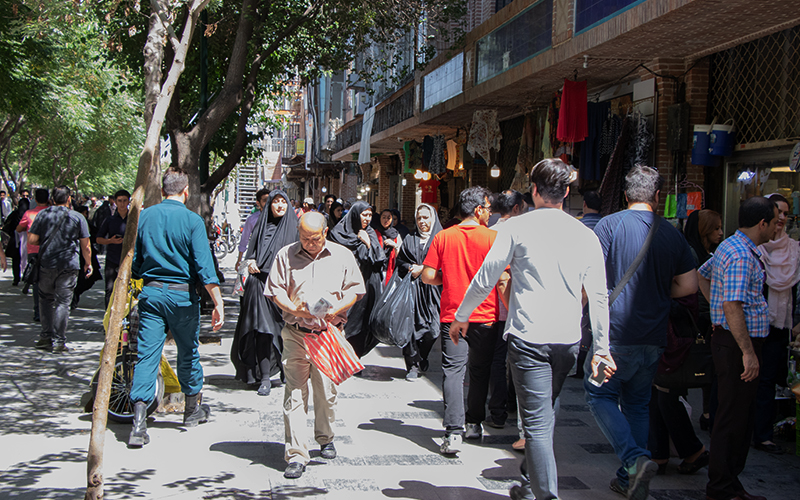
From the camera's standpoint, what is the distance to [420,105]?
52.8 ft

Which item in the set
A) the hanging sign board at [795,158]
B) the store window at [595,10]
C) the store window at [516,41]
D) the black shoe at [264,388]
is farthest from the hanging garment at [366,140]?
the hanging sign board at [795,158]

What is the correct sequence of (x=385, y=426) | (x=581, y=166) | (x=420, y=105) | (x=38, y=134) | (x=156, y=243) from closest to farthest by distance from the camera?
(x=156, y=243)
(x=385, y=426)
(x=581, y=166)
(x=420, y=105)
(x=38, y=134)

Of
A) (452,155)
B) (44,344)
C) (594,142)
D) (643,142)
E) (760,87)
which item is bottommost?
(44,344)

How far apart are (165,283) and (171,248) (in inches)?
10.3

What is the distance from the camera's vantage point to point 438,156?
1688 centimetres

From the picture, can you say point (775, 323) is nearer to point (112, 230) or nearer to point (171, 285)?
point (171, 285)

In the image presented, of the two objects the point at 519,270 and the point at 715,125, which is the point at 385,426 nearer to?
the point at 519,270

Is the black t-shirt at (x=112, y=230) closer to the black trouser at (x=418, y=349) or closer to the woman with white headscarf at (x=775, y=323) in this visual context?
the black trouser at (x=418, y=349)

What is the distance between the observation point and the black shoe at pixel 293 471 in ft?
14.9

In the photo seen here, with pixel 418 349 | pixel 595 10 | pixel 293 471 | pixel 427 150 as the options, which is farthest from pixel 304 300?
pixel 427 150

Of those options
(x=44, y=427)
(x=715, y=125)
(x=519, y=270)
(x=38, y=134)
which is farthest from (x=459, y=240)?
(x=38, y=134)

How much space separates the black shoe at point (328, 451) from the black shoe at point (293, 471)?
0.37 m

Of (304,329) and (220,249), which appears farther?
(220,249)

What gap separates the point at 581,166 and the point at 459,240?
561cm
